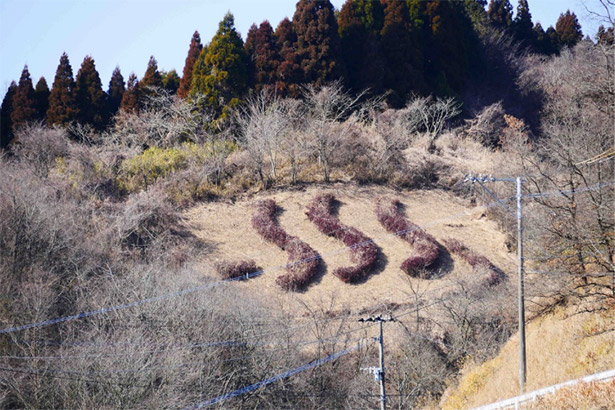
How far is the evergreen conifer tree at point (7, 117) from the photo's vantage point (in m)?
35.9

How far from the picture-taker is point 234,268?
26.2 metres

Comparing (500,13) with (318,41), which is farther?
(500,13)

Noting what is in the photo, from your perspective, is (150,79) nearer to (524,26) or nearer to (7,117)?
(7,117)

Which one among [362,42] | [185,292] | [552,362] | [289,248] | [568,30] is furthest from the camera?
[568,30]

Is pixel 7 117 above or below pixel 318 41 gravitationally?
below

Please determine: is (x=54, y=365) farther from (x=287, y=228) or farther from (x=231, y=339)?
(x=287, y=228)

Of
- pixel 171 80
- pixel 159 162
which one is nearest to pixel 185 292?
pixel 159 162

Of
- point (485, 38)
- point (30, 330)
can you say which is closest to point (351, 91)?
point (485, 38)

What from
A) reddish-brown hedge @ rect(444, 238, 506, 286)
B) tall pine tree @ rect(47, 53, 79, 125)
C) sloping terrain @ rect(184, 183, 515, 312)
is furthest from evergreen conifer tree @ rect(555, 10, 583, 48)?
tall pine tree @ rect(47, 53, 79, 125)

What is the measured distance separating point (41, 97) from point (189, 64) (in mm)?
8599

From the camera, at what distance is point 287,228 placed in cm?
2916

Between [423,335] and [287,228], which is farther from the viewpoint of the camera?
[287,228]

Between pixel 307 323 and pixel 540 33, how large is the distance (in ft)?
143

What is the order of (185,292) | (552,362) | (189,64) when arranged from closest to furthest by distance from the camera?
(552,362) → (185,292) → (189,64)
